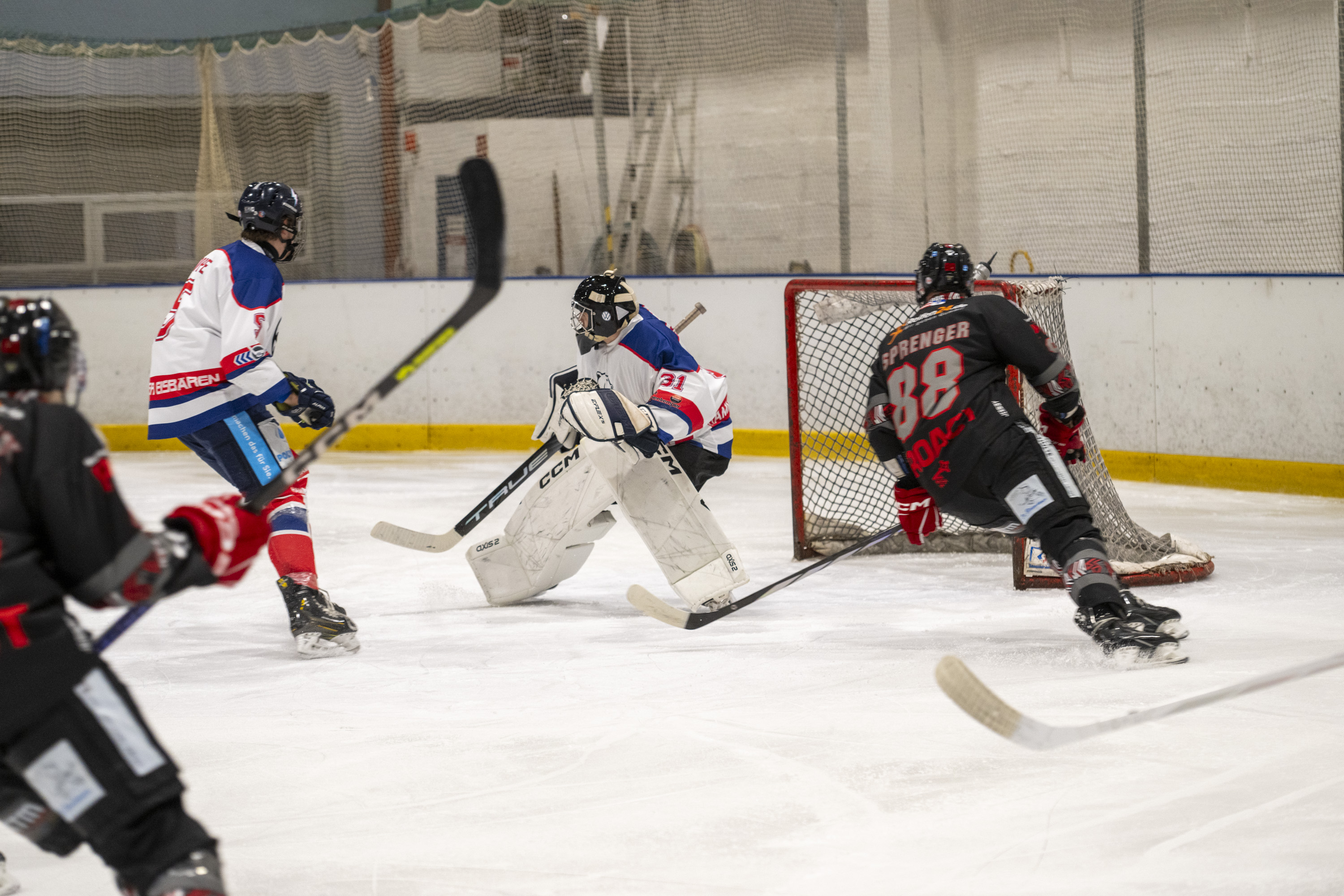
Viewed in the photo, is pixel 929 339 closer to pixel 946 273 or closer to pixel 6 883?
pixel 946 273

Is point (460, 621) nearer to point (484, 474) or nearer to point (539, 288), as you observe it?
point (484, 474)

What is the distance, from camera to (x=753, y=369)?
24.1 ft

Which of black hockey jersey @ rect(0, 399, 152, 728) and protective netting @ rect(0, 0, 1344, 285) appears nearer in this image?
black hockey jersey @ rect(0, 399, 152, 728)

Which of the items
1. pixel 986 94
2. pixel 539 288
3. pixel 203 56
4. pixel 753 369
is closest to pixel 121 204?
pixel 203 56

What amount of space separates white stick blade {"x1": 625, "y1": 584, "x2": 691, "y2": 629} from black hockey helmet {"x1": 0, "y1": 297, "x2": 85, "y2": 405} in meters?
2.16

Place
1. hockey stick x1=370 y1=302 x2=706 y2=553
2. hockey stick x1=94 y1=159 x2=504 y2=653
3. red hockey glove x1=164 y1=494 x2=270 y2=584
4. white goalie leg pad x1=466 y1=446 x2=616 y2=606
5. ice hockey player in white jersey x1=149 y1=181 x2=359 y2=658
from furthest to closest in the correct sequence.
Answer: hockey stick x1=370 y1=302 x2=706 y2=553 → white goalie leg pad x1=466 y1=446 x2=616 y2=606 → ice hockey player in white jersey x1=149 y1=181 x2=359 y2=658 → hockey stick x1=94 y1=159 x2=504 y2=653 → red hockey glove x1=164 y1=494 x2=270 y2=584

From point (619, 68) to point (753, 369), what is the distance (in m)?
1.96

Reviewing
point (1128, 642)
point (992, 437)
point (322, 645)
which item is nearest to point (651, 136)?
point (322, 645)

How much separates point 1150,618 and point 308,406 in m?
2.06

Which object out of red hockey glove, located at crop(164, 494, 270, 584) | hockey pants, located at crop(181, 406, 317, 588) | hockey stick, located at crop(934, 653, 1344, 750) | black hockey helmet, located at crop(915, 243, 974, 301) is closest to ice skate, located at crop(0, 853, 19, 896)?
red hockey glove, located at crop(164, 494, 270, 584)

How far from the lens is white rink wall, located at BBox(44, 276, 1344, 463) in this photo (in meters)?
5.80

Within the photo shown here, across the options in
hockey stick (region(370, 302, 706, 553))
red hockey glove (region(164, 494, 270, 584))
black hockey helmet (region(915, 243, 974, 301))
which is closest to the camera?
red hockey glove (region(164, 494, 270, 584))

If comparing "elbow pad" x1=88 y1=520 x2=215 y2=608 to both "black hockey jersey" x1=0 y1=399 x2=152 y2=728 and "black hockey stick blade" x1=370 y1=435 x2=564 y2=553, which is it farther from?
"black hockey stick blade" x1=370 y1=435 x2=564 y2=553

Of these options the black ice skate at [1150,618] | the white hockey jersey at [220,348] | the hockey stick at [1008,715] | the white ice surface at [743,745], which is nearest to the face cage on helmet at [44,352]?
the white ice surface at [743,745]
